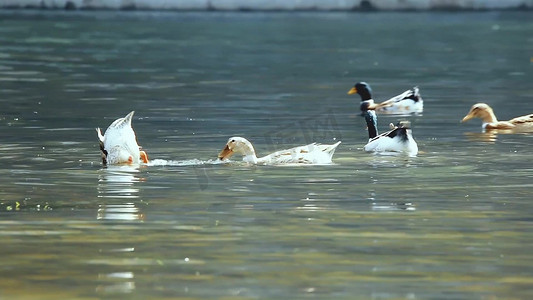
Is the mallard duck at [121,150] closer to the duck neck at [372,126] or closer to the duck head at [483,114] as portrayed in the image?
the duck neck at [372,126]

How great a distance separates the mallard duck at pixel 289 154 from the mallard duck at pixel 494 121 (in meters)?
5.76

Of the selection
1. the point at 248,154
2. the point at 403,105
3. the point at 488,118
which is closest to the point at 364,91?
the point at 403,105

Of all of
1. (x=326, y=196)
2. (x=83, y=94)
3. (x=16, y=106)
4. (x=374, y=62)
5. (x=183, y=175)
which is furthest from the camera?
(x=374, y=62)

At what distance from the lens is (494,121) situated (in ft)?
84.5

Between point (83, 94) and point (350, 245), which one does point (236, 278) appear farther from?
point (83, 94)

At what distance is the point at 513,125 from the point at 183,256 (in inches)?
512

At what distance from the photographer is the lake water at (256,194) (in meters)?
12.0

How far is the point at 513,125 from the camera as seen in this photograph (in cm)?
2511

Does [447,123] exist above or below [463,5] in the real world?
above

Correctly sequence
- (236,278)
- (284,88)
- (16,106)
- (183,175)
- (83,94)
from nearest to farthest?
(236,278) < (183,175) < (16,106) < (83,94) < (284,88)

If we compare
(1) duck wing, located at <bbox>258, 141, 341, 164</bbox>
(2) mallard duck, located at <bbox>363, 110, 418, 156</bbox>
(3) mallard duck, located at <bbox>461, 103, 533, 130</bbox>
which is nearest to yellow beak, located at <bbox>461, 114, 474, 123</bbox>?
(3) mallard duck, located at <bbox>461, 103, 533, 130</bbox>

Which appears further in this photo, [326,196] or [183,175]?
[183,175]

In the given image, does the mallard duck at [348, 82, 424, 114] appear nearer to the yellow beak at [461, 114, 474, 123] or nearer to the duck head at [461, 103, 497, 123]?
Answer: the yellow beak at [461, 114, 474, 123]

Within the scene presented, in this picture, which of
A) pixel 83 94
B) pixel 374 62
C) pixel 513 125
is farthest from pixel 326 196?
pixel 374 62
